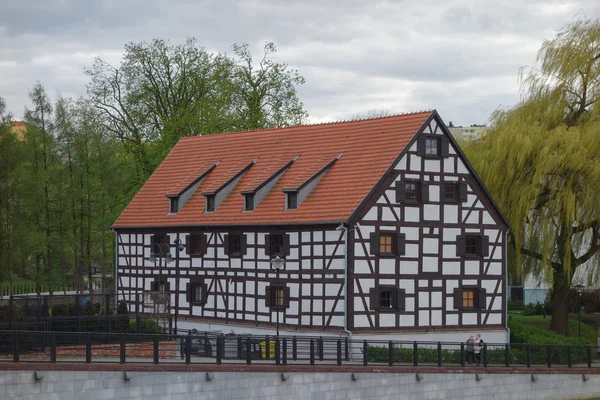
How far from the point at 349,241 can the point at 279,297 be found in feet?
14.2

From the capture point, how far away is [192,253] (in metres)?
52.1

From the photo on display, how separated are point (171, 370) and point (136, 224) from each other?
Answer: 21.2m

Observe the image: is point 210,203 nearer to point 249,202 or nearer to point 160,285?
point 249,202

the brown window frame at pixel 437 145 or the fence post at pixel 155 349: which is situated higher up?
the brown window frame at pixel 437 145

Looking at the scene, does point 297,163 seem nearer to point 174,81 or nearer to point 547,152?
point 547,152

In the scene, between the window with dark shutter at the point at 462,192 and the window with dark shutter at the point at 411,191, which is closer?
the window with dark shutter at the point at 411,191

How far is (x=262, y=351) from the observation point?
3931cm

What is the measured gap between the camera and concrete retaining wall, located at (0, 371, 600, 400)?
3241 centimetres

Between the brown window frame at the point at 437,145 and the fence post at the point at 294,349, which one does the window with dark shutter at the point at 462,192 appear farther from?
the fence post at the point at 294,349

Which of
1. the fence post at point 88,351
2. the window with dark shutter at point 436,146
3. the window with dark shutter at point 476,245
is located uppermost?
the window with dark shutter at point 436,146

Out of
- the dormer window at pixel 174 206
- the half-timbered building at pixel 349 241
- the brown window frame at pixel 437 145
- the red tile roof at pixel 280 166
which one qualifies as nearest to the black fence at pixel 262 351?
the half-timbered building at pixel 349 241

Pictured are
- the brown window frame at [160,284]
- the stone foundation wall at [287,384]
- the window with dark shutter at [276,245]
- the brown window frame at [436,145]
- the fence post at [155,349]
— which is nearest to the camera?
the stone foundation wall at [287,384]

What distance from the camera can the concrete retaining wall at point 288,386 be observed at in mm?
32406

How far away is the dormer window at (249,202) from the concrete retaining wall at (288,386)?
1235 cm
